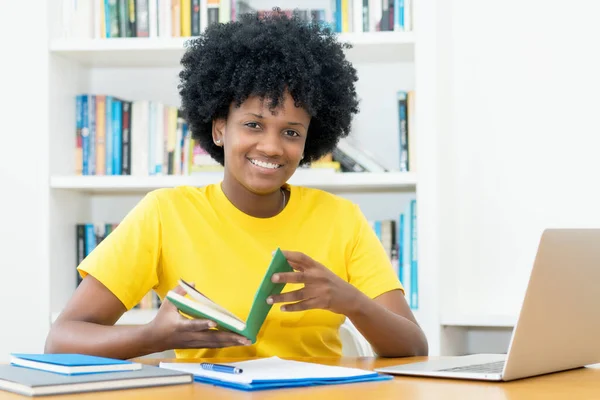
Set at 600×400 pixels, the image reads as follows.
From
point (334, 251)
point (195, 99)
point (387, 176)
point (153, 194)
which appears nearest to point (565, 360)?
point (334, 251)

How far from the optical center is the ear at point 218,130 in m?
1.90

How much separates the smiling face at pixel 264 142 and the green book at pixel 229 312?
21.1 inches

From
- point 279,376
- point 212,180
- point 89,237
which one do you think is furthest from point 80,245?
point 279,376

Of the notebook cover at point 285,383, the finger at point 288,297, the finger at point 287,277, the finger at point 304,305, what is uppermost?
the finger at point 287,277

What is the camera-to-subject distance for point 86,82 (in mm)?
2834

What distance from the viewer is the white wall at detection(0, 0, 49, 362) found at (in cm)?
254

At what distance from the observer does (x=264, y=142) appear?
67.7 inches

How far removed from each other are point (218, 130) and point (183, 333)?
2.46ft

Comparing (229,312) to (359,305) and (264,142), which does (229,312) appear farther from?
(264,142)

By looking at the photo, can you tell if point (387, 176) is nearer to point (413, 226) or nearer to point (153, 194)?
point (413, 226)

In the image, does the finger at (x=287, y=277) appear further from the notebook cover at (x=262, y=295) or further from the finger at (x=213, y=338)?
the finger at (x=213, y=338)

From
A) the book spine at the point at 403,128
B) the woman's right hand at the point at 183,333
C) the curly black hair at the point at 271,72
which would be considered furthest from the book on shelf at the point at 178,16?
the woman's right hand at the point at 183,333

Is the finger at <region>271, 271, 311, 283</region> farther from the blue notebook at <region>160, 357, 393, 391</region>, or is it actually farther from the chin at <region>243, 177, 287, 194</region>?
the chin at <region>243, 177, 287, 194</region>

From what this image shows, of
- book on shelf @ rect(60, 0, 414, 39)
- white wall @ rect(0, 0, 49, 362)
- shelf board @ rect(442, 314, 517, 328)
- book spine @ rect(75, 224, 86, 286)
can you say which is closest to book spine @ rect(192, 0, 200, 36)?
book on shelf @ rect(60, 0, 414, 39)
